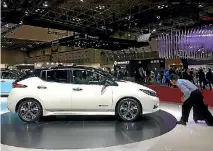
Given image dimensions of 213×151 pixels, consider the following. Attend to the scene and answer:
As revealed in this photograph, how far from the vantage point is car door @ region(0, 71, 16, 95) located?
12.2 metres

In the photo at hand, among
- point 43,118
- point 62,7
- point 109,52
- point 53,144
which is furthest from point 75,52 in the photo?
point 53,144

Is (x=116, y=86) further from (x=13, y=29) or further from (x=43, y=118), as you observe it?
(x=13, y=29)

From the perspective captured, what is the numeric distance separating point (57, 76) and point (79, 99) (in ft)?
2.67

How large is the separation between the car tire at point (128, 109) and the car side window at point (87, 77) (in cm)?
68

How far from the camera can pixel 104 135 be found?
5219 mm

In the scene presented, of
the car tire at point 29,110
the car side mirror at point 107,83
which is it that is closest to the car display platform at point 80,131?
the car tire at point 29,110

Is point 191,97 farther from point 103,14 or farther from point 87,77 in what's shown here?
point 103,14

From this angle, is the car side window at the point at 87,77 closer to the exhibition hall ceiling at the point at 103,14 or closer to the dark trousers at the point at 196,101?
the dark trousers at the point at 196,101

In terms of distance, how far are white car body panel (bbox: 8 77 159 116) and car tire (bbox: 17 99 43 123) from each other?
10 cm

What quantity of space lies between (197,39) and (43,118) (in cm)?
751

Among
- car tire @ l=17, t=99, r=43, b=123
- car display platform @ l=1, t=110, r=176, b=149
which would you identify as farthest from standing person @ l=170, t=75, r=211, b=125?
car tire @ l=17, t=99, r=43, b=123

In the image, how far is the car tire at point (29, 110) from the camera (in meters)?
6.47

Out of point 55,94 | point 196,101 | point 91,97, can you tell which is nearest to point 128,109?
point 91,97

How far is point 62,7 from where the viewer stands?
1834 cm
